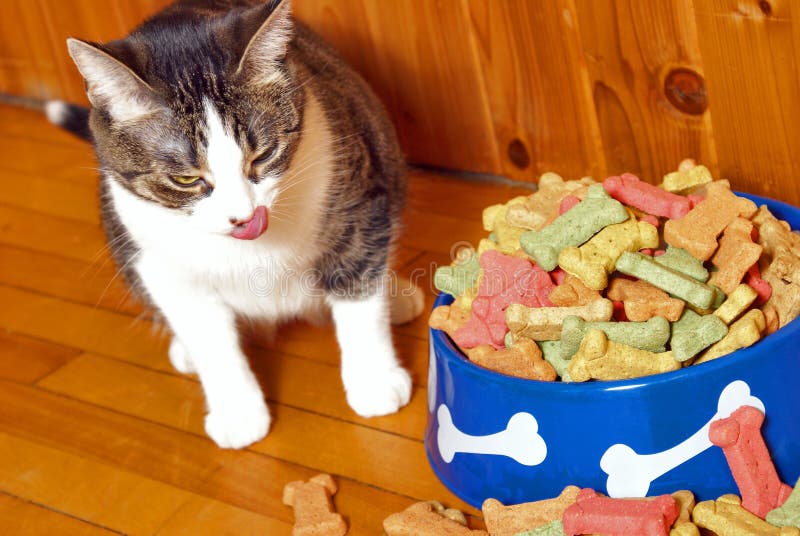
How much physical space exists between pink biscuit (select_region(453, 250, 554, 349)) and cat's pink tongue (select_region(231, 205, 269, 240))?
30 centimetres

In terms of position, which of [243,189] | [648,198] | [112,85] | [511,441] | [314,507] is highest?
[112,85]

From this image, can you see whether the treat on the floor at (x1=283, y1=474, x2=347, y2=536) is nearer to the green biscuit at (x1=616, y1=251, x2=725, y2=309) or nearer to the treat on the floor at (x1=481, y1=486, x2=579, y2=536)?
the treat on the floor at (x1=481, y1=486, x2=579, y2=536)

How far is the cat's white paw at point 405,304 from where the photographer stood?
5.61ft

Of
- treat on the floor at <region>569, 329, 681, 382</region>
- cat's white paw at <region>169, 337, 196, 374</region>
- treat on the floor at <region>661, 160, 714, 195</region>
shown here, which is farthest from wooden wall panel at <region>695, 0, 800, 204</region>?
cat's white paw at <region>169, 337, 196, 374</region>

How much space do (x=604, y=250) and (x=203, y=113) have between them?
533 mm

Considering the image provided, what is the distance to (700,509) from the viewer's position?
3.59 feet

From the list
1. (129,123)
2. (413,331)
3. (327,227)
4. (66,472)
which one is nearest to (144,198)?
(129,123)

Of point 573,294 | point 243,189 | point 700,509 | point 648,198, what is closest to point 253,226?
point 243,189

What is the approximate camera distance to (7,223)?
2.31m

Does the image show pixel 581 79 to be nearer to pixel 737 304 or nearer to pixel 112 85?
pixel 737 304

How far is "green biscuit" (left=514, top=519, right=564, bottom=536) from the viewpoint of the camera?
1.12 meters

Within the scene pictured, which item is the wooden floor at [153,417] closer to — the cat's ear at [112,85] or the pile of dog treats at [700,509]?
the pile of dog treats at [700,509]

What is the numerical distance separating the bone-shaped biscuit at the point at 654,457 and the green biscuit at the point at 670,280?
0.11 metres

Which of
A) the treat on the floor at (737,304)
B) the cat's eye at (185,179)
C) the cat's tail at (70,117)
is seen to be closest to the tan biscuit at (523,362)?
the treat on the floor at (737,304)
